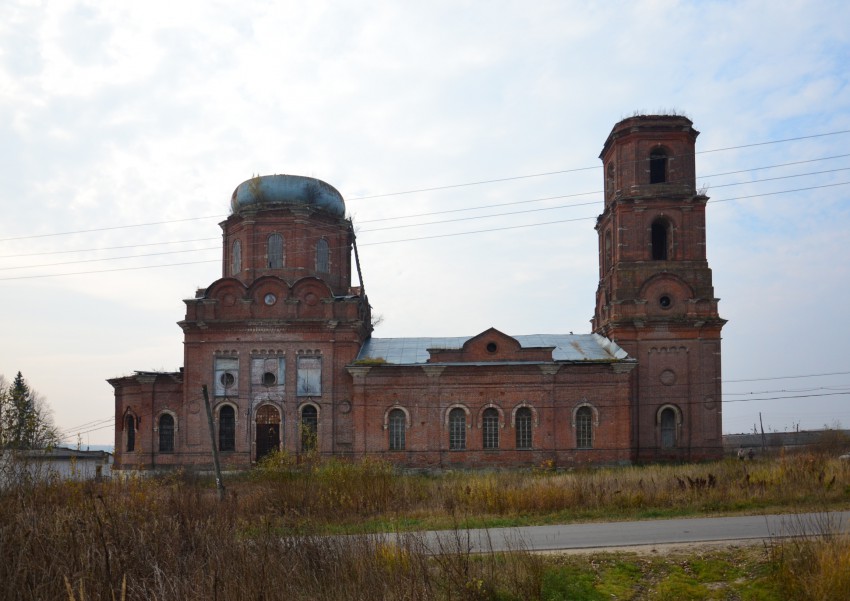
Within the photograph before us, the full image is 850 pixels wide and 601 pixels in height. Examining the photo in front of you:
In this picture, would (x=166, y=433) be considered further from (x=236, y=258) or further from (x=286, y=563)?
(x=286, y=563)

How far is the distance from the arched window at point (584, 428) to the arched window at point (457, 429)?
15.4ft

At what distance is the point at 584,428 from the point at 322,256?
1421 centimetres

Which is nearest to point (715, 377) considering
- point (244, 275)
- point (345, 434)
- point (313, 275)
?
point (345, 434)

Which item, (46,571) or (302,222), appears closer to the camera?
(46,571)

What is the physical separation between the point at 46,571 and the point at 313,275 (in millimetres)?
26623

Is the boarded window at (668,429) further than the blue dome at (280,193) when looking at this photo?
No

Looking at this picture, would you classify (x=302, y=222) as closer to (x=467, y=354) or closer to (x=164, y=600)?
(x=467, y=354)

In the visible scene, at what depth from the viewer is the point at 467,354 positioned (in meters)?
31.0

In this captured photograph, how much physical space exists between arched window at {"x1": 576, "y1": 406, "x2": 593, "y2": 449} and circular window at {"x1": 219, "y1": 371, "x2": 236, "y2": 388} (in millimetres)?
14451

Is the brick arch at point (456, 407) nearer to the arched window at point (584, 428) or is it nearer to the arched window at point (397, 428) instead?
the arched window at point (397, 428)

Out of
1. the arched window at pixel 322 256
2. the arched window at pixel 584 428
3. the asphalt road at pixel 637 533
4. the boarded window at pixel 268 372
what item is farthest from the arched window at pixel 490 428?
the asphalt road at pixel 637 533

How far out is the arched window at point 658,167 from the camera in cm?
3250

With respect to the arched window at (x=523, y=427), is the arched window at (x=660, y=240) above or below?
above

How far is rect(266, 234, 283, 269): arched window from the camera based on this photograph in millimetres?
33875
